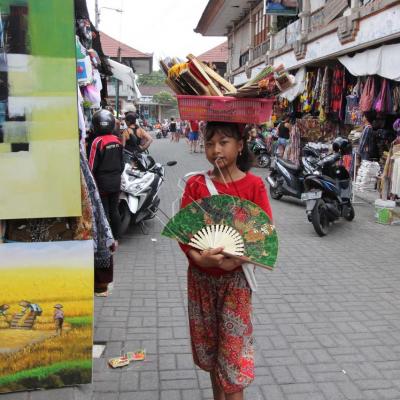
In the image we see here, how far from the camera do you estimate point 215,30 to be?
2955 centimetres

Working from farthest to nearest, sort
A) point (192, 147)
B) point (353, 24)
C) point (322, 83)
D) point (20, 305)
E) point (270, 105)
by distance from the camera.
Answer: point (192, 147), point (322, 83), point (353, 24), point (20, 305), point (270, 105)

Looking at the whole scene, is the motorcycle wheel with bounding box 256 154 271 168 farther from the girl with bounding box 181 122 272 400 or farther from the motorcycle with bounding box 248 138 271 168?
the girl with bounding box 181 122 272 400

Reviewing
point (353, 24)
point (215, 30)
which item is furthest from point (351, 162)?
point (215, 30)

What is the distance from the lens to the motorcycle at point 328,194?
23.5ft

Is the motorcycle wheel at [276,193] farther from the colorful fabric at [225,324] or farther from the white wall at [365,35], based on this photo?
the colorful fabric at [225,324]

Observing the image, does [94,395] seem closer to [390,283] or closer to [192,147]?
[390,283]

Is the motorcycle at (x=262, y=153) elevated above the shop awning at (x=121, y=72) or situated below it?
below

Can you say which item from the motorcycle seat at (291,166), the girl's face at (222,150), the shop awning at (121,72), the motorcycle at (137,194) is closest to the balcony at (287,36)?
the motorcycle seat at (291,166)

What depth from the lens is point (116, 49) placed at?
70.7 feet

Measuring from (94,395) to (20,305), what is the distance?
29.8 inches

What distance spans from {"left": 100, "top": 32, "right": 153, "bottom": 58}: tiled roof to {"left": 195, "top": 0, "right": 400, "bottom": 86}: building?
451 cm

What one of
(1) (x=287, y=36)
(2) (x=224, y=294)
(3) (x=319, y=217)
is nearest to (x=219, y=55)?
(1) (x=287, y=36)

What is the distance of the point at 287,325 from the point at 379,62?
276 inches

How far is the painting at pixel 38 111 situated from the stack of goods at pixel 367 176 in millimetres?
8906
